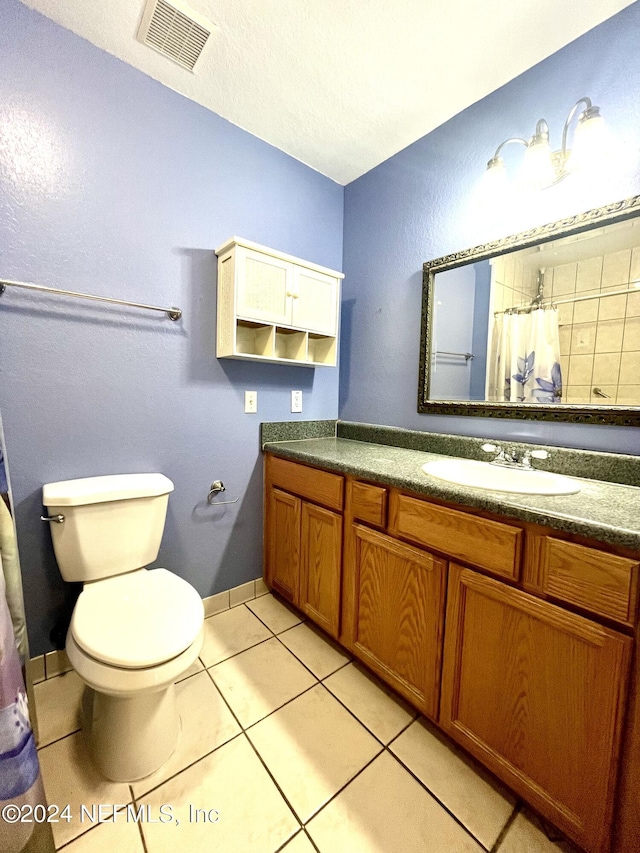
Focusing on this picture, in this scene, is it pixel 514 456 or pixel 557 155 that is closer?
pixel 557 155

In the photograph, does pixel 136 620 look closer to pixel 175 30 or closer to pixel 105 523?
pixel 105 523

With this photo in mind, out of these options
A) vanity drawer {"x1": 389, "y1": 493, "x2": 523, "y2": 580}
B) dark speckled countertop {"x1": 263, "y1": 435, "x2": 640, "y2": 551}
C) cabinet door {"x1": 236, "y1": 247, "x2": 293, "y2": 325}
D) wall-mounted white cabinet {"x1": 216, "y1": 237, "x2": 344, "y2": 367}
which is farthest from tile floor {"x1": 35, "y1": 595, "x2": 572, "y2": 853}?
cabinet door {"x1": 236, "y1": 247, "x2": 293, "y2": 325}

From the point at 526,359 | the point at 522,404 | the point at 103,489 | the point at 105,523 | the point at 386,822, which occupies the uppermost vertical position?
the point at 526,359

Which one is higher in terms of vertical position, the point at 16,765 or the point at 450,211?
the point at 450,211

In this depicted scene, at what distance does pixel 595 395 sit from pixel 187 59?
1.94 meters

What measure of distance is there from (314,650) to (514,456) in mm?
1176

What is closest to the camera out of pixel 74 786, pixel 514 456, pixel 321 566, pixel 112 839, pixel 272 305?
pixel 112 839

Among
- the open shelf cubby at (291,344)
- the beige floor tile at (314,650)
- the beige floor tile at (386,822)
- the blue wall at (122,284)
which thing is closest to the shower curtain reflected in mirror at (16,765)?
the beige floor tile at (386,822)

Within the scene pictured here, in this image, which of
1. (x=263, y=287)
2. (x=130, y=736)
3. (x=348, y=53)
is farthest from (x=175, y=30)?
(x=130, y=736)

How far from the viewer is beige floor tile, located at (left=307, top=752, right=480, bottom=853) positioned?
866 mm

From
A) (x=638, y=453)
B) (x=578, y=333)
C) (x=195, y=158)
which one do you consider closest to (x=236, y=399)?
(x=195, y=158)

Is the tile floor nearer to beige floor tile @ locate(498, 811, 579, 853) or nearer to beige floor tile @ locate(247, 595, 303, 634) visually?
beige floor tile @ locate(498, 811, 579, 853)

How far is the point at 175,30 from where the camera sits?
121cm

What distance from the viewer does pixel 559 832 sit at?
0.89m
